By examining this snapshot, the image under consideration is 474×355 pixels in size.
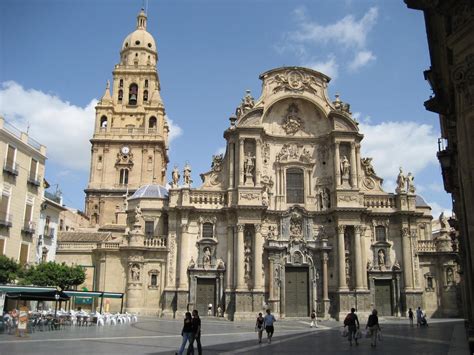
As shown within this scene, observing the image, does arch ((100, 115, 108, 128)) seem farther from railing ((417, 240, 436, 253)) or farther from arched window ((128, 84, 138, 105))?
railing ((417, 240, 436, 253))

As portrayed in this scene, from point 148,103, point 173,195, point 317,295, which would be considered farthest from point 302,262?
point 148,103

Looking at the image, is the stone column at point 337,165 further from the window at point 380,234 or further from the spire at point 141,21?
the spire at point 141,21

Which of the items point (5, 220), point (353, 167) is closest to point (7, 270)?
point (5, 220)

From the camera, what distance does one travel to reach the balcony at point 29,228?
33.6 meters

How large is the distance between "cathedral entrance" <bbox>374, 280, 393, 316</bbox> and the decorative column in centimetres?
1073

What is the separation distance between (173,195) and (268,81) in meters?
12.6

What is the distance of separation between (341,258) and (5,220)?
24176 mm

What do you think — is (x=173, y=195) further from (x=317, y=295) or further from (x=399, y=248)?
(x=399, y=248)

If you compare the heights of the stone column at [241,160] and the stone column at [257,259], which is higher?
the stone column at [241,160]

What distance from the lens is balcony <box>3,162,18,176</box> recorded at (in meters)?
31.4

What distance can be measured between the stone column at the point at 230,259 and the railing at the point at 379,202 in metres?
11.4

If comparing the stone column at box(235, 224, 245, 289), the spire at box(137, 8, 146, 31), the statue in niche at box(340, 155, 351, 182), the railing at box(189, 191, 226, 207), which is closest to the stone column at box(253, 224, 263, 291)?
the stone column at box(235, 224, 245, 289)

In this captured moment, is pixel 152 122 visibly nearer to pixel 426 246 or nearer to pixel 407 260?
pixel 426 246

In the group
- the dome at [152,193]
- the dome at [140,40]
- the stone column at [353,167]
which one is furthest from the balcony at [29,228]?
the dome at [140,40]
